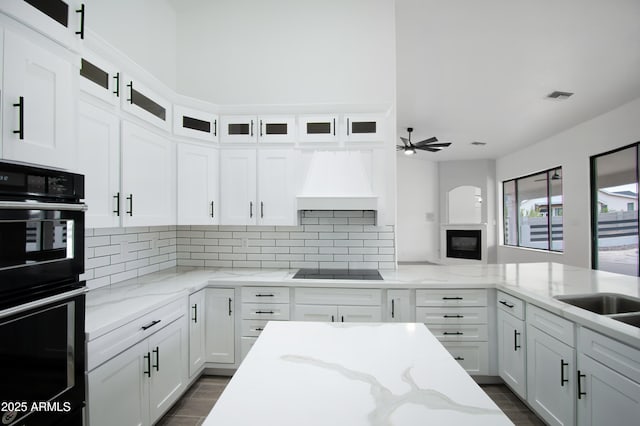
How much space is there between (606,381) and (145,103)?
3.43 metres

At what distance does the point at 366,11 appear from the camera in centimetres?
304

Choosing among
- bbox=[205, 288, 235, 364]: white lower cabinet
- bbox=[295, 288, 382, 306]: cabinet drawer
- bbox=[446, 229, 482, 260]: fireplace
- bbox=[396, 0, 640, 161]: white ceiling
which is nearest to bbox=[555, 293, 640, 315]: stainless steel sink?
bbox=[295, 288, 382, 306]: cabinet drawer

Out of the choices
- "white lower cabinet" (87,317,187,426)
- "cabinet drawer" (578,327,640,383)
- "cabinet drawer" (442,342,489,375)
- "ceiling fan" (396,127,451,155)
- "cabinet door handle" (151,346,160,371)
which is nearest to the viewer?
"cabinet drawer" (578,327,640,383)

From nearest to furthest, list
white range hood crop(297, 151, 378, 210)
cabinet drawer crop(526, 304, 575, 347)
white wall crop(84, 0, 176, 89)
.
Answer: cabinet drawer crop(526, 304, 575, 347), white wall crop(84, 0, 176, 89), white range hood crop(297, 151, 378, 210)

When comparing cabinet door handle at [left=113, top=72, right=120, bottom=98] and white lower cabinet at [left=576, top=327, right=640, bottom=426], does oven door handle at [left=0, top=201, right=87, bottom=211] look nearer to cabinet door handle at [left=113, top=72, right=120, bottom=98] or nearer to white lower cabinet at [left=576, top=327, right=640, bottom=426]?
cabinet door handle at [left=113, top=72, right=120, bottom=98]

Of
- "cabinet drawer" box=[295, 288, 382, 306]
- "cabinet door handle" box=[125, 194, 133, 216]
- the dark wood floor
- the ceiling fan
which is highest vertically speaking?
the ceiling fan

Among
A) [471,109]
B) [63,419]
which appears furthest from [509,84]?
[63,419]

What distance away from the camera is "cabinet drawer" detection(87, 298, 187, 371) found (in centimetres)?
135

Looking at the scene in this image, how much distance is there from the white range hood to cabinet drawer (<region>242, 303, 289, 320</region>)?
93 centimetres

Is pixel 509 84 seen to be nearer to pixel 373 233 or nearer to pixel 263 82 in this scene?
pixel 373 233

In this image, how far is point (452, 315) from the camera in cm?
237

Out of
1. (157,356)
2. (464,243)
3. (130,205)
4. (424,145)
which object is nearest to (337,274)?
(157,356)

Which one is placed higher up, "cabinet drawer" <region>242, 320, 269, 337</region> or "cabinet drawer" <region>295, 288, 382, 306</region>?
"cabinet drawer" <region>295, 288, 382, 306</region>

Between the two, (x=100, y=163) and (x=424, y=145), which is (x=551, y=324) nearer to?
(x=100, y=163)
